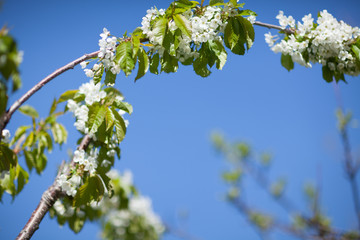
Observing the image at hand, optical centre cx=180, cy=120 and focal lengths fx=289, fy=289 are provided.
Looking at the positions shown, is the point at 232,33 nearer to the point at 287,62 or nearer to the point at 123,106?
the point at 287,62

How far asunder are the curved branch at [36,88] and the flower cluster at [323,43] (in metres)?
1.31

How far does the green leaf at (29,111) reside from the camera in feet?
7.60

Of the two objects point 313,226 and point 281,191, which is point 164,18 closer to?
point 313,226

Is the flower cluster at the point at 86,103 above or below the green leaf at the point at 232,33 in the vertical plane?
below

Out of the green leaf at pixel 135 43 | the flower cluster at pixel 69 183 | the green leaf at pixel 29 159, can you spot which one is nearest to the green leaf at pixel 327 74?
the green leaf at pixel 135 43

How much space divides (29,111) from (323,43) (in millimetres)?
2275

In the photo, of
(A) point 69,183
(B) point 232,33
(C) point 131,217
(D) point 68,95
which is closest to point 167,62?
(B) point 232,33

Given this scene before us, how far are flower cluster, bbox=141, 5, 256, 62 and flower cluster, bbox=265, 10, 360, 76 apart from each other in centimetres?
42

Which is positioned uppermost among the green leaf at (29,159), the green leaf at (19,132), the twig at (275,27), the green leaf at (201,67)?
the twig at (275,27)

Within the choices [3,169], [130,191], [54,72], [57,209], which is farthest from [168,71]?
[130,191]

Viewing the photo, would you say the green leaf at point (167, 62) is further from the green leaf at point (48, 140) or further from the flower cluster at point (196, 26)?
the green leaf at point (48, 140)

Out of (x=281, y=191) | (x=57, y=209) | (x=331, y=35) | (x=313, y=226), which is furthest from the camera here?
(x=281, y=191)

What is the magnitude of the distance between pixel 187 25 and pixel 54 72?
29.4 inches

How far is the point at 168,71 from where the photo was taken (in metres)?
1.77
